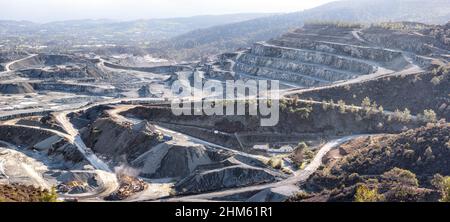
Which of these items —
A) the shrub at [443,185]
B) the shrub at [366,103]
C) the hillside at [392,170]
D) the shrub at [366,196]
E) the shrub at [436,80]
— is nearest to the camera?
the shrub at [443,185]

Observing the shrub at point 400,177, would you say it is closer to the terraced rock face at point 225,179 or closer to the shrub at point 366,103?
the terraced rock face at point 225,179

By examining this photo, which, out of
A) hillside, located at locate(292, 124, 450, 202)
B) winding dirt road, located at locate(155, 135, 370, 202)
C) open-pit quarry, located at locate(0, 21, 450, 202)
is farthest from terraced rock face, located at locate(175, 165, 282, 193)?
hillside, located at locate(292, 124, 450, 202)

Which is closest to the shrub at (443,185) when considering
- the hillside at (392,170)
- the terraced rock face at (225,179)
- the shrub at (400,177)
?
the hillside at (392,170)

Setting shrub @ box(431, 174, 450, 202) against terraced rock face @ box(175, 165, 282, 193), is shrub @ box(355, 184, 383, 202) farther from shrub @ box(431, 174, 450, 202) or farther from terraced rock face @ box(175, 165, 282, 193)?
terraced rock face @ box(175, 165, 282, 193)

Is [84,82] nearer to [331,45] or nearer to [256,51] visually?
[256,51]

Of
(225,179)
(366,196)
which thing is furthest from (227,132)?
(366,196)

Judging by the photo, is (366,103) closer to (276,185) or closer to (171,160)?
(276,185)

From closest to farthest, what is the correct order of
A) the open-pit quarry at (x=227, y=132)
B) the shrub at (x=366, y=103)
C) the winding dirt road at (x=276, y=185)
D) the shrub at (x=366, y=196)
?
1. the shrub at (x=366, y=196)
2. the winding dirt road at (x=276, y=185)
3. the open-pit quarry at (x=227, y=132)
4. the shrub at (x=366, y=103)
